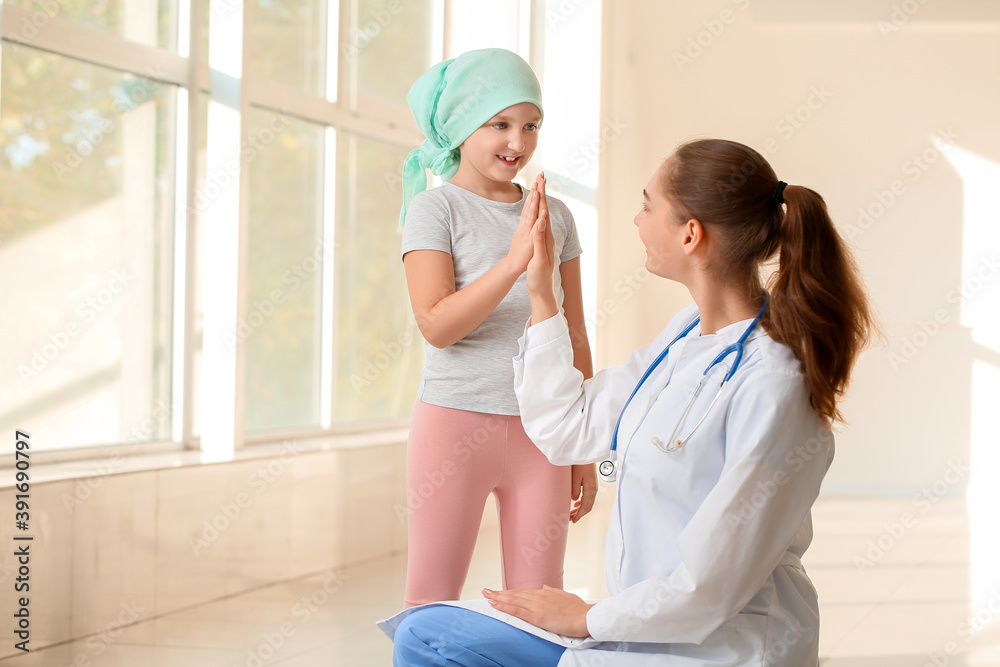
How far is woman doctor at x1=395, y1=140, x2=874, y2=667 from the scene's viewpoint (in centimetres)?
109

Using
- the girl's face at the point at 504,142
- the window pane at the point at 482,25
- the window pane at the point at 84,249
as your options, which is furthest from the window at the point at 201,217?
the girl's face at the point at 504,142

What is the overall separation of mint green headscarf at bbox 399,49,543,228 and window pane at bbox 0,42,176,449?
1810mm

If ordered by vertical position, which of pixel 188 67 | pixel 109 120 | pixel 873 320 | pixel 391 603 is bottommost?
pixel 391 603

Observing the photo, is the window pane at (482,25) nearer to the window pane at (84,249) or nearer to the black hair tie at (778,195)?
the window pane at (84,249)

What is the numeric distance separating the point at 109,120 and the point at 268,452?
52.9 inches

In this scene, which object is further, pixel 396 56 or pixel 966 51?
pixel 966 51

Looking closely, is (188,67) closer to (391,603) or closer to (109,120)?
(109,120)

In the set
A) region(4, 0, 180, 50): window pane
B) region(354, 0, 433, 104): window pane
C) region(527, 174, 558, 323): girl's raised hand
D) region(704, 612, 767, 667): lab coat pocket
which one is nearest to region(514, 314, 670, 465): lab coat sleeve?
region(527, 174, 558, 323): girl's raised hand

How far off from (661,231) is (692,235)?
5 cm

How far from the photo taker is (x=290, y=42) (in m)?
3.94

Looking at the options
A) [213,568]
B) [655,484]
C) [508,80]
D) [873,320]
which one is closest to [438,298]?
[508,80]

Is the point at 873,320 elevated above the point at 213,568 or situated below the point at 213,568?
Result: above

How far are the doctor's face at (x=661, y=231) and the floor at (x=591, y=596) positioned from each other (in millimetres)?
1782

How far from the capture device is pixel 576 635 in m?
1.16
